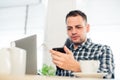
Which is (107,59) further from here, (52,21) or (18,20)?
(18,20)

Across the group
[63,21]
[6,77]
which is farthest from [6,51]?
[63,21]

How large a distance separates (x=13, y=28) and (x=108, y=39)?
2.08 metres

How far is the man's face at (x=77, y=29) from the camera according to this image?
8.00 feet

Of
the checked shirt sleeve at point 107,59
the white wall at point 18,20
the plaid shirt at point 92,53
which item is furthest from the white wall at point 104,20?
the checked shirt sleeve at point 107,59

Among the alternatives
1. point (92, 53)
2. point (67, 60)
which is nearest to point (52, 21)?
point (92, 53)

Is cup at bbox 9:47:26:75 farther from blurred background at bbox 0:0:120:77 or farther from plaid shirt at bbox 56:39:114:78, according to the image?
blurred background at bbox 0:0:120:77

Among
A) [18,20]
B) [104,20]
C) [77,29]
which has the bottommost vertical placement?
[77,29]

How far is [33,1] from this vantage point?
15.0 feet

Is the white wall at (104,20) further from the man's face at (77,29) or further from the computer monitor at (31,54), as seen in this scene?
the computer monitor at (31,54)

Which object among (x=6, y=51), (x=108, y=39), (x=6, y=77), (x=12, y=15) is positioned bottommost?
(x=6, y=77)

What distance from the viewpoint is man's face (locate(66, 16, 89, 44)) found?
2.44 meters

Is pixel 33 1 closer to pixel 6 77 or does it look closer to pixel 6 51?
pixel 6 51

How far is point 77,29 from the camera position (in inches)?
97.0

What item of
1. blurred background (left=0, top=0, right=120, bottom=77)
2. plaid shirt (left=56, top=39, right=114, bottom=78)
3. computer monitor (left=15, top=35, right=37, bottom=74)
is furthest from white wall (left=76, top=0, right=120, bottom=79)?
computer monitor (left=15, top=35, right=37, bottom=74)
